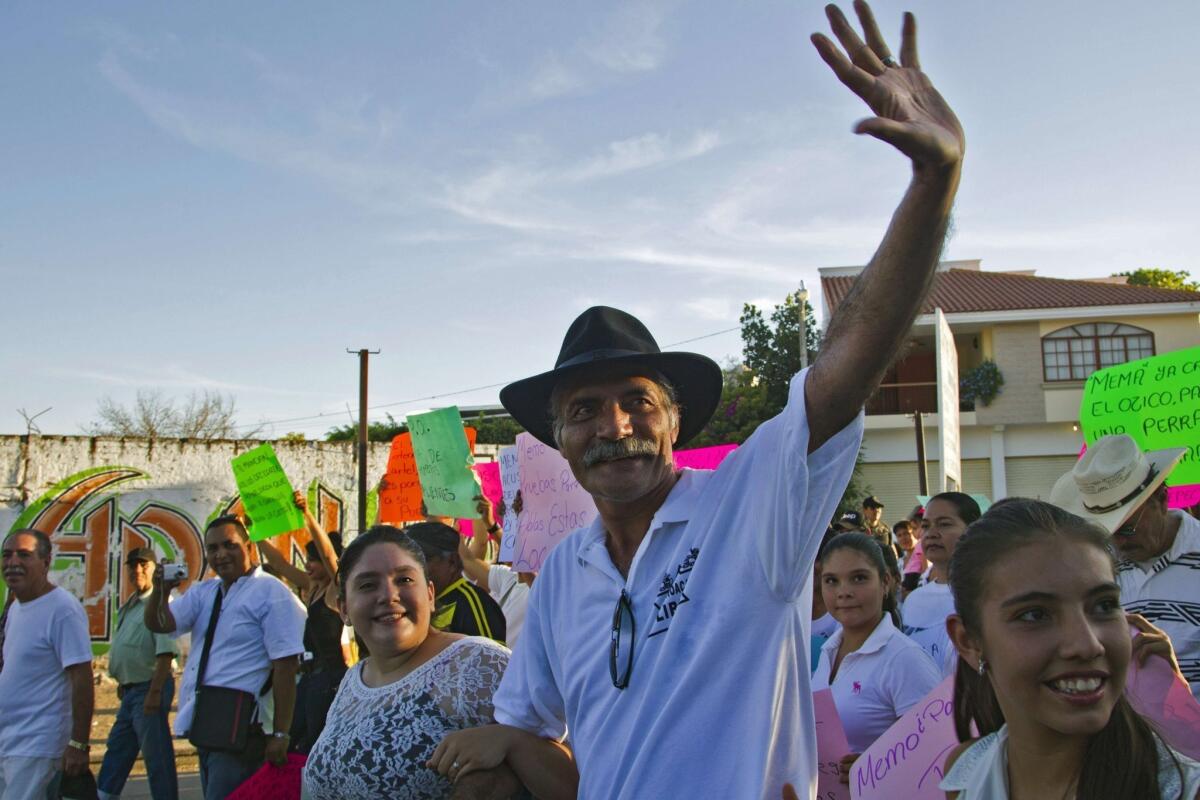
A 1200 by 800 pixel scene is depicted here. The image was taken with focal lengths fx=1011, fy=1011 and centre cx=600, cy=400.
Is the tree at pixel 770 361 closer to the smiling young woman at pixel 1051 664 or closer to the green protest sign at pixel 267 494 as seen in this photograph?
the green protest sign at pixel 267 494

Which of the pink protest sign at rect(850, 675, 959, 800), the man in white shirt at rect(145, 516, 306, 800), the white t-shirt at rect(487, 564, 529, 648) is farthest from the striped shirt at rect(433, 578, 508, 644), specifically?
the pink protest sign at rect(850, 675, 959, 800)

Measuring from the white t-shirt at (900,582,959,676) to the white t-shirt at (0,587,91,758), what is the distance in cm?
446

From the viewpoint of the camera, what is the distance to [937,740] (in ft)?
7.83

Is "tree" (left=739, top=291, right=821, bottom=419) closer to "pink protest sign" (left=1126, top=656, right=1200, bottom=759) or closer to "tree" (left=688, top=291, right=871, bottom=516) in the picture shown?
"tree" (left=688, top=291, right=871, bottom=516)

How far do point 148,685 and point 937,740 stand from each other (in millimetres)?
6457

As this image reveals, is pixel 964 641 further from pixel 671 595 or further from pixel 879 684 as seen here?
pixel 879 684

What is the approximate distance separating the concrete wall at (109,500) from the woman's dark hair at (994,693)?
15.8 metres

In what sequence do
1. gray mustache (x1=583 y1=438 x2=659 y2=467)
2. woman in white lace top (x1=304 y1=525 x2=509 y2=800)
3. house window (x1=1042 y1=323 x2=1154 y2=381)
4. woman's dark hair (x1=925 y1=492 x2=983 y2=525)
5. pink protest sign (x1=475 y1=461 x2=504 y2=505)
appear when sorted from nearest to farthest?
1. gray mustache (x1=583 y1=438 x2=659 y2=467)
2. woman in white lace top (x1=304 y1=525 x2=509 y2=800)
3. woman's dark hair (x1=925 y1=492 x2=983 y2=525)
4. pink protest sign (x1=475 y1=461 x2=504 y2=505)
5. house window (x1=1042 y1=323 x2=1154 y2=381)

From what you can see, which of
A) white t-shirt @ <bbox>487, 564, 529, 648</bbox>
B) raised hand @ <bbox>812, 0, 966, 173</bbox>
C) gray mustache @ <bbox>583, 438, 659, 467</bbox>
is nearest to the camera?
raised hand @ <bbox>812, 0, 966, 173</bbox>

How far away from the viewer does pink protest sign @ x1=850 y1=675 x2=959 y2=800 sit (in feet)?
7.74

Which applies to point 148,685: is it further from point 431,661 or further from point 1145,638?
point 1145,638

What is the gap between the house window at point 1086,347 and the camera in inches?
1113

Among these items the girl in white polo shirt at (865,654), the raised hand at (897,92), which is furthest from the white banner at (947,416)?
the raised hand at (897,92)

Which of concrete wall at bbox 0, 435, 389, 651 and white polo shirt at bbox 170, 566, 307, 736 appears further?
concrete wall at bbox 0, 435, 389, 651
